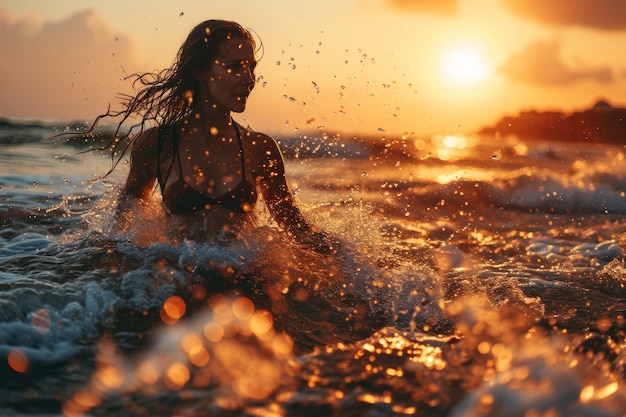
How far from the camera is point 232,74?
15.7 ft

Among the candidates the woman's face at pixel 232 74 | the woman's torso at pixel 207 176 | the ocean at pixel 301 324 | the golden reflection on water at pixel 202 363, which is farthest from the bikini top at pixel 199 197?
the golden reflection on water at pixel 202 363

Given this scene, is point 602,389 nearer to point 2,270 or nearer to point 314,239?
point 314,239

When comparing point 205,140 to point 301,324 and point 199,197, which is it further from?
point 301,324

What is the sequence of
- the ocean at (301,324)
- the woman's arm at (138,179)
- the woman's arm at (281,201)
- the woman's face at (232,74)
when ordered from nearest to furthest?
the ocean at (301,324)
the woman's face at (232,74)
the woman's arm at (138,179)
the woman's arm at (281,201)

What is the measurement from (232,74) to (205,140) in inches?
20.4

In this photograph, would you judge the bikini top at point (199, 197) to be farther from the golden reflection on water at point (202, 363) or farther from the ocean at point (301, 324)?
the golden reflection on water at point (202, 363)

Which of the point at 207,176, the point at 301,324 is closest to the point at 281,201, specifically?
the point at 207,176

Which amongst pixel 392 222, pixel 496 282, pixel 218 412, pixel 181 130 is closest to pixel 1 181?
pixel 392 222

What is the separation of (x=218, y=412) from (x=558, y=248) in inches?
211

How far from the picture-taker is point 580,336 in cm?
378

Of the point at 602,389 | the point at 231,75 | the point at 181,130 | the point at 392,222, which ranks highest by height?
the point at 231,75

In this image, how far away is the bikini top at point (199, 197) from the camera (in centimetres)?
480

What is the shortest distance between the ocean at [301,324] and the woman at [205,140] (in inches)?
8.1

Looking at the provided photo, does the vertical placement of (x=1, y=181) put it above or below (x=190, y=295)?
below
